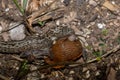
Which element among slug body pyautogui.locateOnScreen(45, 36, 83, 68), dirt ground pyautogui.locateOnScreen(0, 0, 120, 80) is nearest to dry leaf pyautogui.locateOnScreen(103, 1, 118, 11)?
dirt ground pyautogui.locateOnScreen(0, 0, 120, 80)

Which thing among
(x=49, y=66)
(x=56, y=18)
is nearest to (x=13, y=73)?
(x=49, y=66)

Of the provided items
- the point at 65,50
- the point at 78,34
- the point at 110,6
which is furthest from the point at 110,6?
the point at 65,50

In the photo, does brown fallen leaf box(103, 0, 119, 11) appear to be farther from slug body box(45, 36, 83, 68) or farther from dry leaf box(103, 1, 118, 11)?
slug body box(45, 36, 83, 68)

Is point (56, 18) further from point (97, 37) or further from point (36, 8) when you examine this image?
point (97, 37)

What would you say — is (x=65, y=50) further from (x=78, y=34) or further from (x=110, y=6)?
(x=110, y=6)

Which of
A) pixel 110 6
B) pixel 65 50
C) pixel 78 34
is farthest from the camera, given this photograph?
pixel 110 6

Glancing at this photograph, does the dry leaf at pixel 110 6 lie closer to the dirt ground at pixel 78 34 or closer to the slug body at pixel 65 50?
the dirt ground at pixel 78 34
